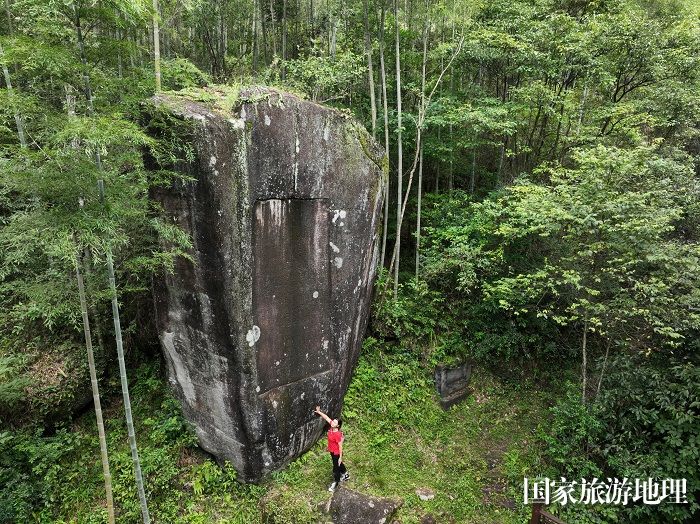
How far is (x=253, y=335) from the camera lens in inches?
227

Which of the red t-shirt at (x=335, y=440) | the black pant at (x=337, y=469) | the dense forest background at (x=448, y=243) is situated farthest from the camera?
the black pant at (x=337, y=469)

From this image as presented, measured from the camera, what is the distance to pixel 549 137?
37.0ft

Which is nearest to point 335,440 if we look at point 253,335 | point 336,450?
point 336,450

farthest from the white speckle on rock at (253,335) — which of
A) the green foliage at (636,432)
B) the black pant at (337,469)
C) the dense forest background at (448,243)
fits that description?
the green foliage at (636,432)

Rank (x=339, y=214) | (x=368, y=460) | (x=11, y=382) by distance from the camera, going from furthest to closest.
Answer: (x=368, y=460) < (x=339, y=214) < (x=11, y=382)

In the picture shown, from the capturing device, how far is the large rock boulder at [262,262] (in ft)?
16.9

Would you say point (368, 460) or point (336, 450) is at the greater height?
point (336, 450)

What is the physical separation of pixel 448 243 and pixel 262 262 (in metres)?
5.41

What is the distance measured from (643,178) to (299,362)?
6147 millimetres
